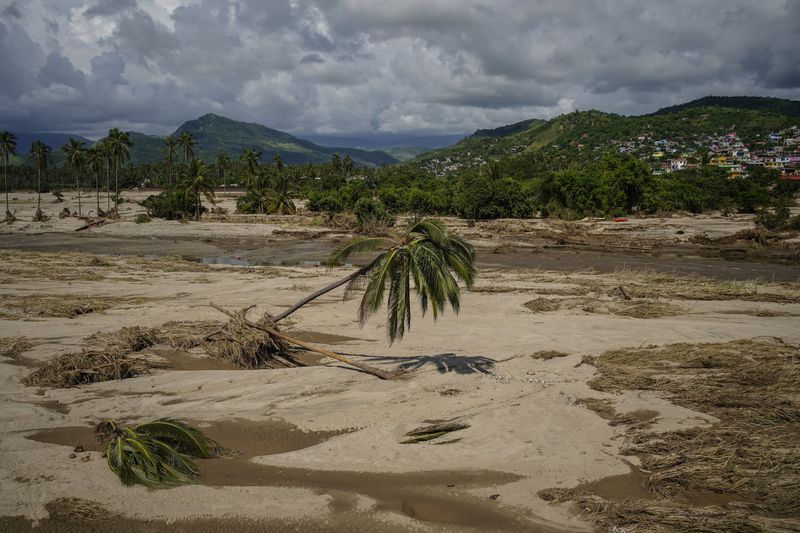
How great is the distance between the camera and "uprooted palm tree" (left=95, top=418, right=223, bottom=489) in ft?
27.9

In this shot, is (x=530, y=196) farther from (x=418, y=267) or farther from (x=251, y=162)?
(x=418, y=267)

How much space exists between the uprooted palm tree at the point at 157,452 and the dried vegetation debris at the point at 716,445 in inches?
224

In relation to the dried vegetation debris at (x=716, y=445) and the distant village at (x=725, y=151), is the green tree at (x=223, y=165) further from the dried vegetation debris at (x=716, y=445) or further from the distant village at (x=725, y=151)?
the dried vegetation debris at (x=716, y=445)

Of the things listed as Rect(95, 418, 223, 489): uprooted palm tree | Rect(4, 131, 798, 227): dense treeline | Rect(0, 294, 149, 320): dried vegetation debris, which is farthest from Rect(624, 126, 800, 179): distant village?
Rect(95, 418, 223, 489): uprooted palm tree

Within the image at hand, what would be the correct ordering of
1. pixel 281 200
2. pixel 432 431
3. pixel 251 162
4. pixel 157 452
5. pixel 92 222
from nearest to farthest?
pixel 157 452, pixel 432 431, pixel 92 222, pixel 281 200, pixel 251 162

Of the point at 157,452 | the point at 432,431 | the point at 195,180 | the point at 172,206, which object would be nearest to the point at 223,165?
the point at 172,206

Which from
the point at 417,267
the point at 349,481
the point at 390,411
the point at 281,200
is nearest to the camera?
the point at 349,481

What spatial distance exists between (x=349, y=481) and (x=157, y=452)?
3.18 meters

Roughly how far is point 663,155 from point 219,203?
12136cm

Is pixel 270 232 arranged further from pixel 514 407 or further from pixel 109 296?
pixel 514 407

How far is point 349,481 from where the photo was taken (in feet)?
29.0

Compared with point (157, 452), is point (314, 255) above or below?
above

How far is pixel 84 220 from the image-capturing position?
6319 centimetres

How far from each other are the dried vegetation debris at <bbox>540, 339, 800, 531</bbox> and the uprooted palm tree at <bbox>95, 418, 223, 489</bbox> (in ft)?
18.7
